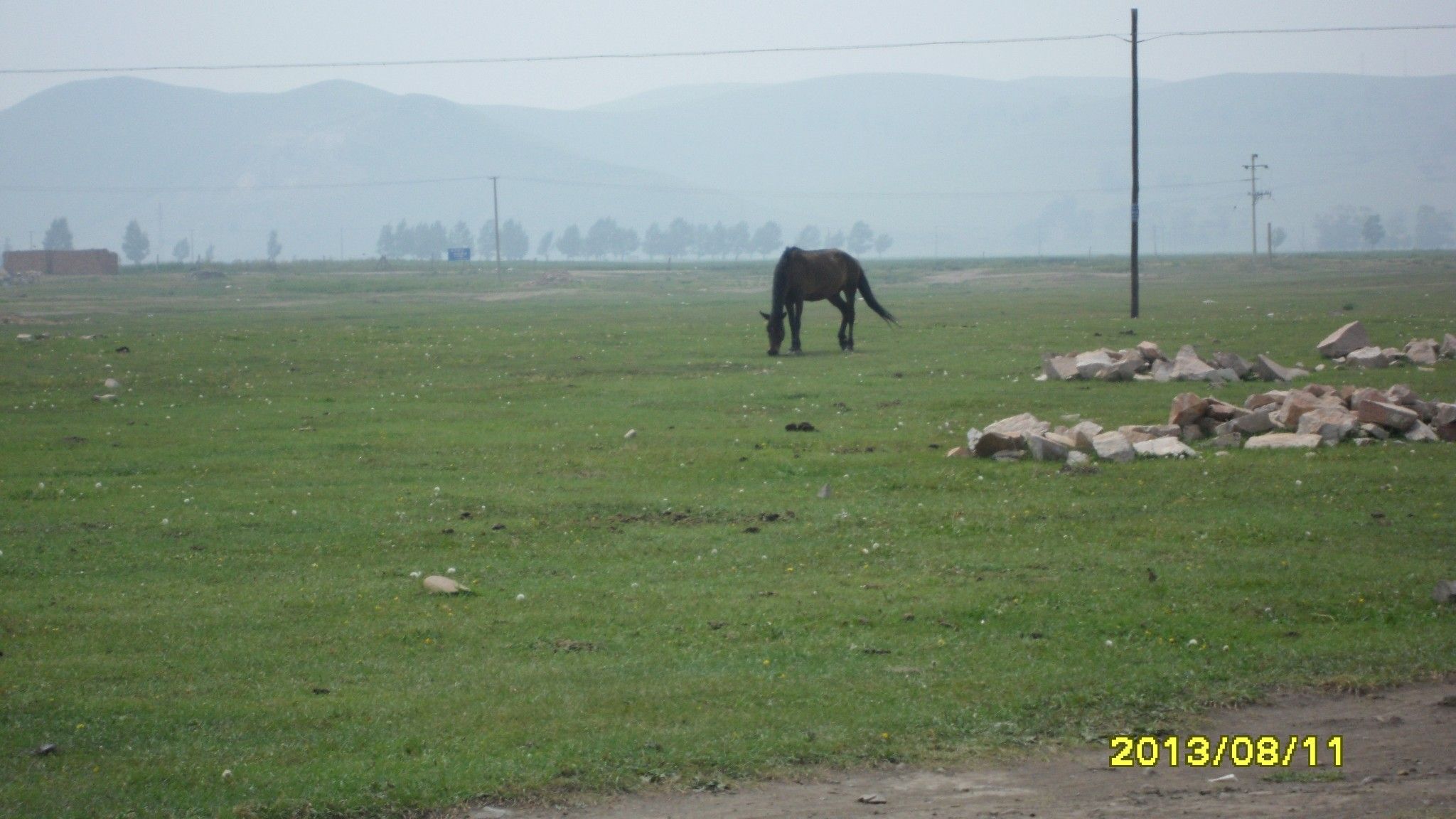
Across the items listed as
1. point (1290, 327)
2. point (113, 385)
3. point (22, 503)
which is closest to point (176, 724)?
point (22, 503)

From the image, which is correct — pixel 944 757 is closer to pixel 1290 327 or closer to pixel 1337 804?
pixel 1337 804

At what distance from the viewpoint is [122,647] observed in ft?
32.6

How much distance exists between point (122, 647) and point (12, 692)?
49.7 inches

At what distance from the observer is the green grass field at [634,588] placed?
7930 mm

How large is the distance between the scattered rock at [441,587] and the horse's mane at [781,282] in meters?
24.1

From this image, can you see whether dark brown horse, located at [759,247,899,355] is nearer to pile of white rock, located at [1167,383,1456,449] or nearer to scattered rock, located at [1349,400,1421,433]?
pile of white rock, located at [1167,383,1456,449]

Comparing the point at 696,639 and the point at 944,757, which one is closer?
the point at 944,757

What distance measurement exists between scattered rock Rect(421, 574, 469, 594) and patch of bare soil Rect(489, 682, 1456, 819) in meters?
4.60

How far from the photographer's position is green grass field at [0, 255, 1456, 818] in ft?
26.0

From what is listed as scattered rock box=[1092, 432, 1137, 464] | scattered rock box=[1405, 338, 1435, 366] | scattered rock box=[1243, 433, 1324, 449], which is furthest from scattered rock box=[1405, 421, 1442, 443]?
scattered rock box=[1405, 338, 1435, 366]

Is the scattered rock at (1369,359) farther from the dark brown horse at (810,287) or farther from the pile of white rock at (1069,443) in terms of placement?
the dark brown horse at (810,287)

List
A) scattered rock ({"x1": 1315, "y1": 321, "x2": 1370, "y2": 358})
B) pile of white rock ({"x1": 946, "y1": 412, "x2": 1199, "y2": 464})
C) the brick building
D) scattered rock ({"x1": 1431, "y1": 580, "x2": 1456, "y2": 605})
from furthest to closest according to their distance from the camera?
the brick building
scattered rock ({"x1": 1315, "y1": 321, "x2": 1370, "y2": 358})
pile of white rock ({"x1": 946, "y1": 412, "x2": 1199, "y2": 464})
scattered rock ({"x1": 1431, "y1": 580, "x2": 1456, "y2": 605})

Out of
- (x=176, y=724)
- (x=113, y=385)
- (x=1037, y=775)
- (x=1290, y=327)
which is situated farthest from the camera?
(x=1290, y=327)
